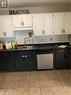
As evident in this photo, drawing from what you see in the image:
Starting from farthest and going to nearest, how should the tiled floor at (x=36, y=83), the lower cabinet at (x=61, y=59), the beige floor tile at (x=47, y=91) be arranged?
the lower cabinet at (x=61, y=59) < the tiled floor at (x=36, y=83) < the beige floor tile at (x=47, y=91)

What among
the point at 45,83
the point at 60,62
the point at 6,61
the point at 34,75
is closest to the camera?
the point at 45,83

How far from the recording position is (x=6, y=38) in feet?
21.1

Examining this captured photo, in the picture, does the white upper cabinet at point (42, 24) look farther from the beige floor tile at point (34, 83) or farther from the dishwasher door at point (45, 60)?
the beige floor tile at point (34, 83)

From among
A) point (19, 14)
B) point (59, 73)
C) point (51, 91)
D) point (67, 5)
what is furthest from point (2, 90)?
point (67, 5)

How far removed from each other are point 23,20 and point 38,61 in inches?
65.5

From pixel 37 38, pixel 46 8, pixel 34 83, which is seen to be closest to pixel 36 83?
pixel 34 83

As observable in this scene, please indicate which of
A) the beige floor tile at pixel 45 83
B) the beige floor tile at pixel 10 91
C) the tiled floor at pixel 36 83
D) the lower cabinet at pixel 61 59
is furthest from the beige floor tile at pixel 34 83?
the lower cabinet at pixel 61 59

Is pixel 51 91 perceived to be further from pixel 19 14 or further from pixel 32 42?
pixel 19 14

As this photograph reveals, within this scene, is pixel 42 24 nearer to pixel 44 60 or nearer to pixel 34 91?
pixel 44 60

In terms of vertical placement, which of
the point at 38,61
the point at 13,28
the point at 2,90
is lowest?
the point at 2,90

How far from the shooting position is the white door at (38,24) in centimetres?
603

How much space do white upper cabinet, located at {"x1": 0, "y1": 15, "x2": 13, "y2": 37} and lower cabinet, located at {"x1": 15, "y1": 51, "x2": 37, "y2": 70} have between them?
93cm

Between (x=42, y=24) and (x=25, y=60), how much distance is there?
1537 millimetres

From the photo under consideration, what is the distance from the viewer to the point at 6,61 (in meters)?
5.78
